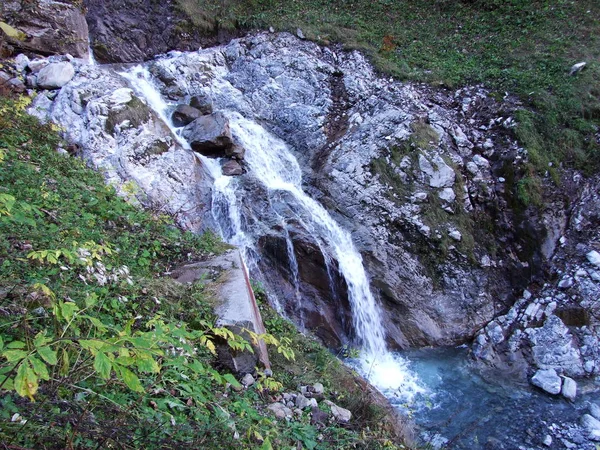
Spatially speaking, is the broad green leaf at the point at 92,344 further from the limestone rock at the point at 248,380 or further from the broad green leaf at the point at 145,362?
the limestone rock at the point at 248,380

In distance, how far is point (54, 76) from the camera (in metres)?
7.84

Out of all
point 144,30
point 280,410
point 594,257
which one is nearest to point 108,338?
point 280,410

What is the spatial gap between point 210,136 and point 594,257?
9.17m

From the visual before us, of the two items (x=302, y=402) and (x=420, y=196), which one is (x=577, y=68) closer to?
(x=420, y=196)

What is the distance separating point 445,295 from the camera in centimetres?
871

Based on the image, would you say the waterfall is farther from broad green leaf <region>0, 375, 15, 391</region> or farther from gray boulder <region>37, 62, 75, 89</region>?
broad green leaf <region>0, 375, 15, 391</region>

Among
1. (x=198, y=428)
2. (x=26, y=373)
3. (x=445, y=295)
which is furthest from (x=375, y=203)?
(x=26, y=373)

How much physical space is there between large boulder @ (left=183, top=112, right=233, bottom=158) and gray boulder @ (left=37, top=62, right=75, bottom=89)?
2.65 metres

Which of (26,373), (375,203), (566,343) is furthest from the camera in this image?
(375,203)

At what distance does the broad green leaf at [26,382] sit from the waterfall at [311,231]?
6.66 meters

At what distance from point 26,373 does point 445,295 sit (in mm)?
8668

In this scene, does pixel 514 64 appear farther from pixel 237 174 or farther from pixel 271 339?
pixel 271 339

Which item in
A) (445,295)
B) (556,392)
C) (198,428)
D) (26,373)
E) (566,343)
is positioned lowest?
(556,392)

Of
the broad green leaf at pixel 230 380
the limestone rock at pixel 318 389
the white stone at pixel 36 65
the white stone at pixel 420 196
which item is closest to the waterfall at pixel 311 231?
the white stone at pixel 420 196
